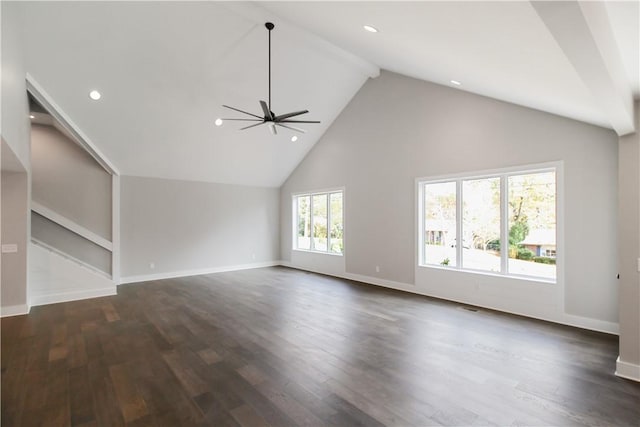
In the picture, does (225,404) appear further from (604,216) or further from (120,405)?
(604,216)

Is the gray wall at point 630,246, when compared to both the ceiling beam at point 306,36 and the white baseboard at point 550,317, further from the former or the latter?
the ceiling beam at point 306,36

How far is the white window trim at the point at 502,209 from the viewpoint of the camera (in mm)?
4242

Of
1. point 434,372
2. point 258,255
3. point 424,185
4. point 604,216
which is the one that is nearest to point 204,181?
point 258,255

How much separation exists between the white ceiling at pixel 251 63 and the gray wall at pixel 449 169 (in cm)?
43

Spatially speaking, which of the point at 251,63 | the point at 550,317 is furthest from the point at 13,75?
the point at 550,317

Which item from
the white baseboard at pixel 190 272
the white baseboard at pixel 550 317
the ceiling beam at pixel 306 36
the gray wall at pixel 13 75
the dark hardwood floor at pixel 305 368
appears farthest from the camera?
the white baseboard at pixel 190 272

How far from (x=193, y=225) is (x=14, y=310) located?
12.6ft

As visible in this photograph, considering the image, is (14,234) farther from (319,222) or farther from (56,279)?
(319,222)

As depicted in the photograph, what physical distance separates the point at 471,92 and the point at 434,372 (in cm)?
446

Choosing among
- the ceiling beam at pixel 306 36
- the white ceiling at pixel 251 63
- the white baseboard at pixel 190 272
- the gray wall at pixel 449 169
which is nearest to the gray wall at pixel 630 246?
the white ceiling at pixel 251 63

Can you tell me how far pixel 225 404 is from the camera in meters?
2.40

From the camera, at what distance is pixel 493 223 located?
502 cm

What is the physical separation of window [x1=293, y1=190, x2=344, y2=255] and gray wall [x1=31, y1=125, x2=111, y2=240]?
4.86 meters

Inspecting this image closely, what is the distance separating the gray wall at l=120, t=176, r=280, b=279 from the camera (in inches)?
283
